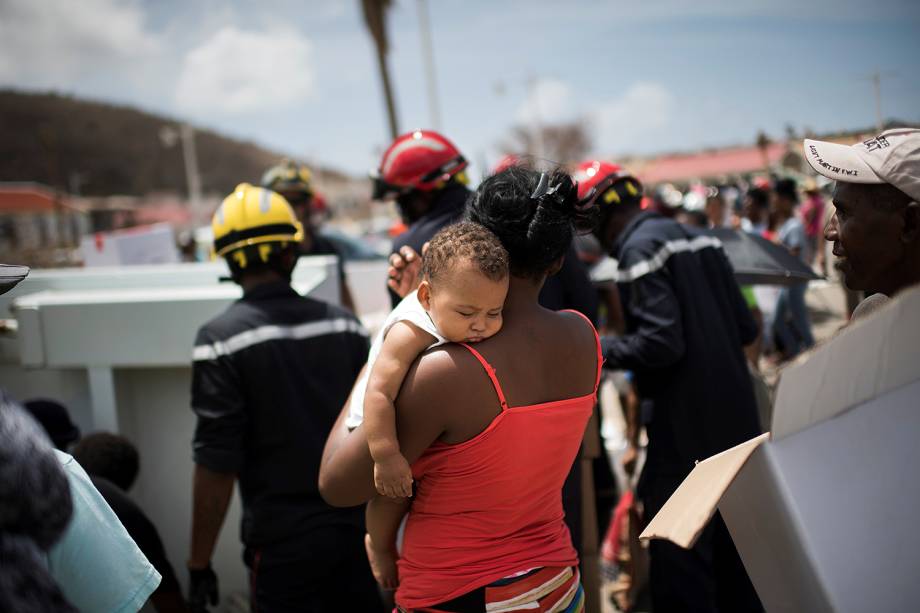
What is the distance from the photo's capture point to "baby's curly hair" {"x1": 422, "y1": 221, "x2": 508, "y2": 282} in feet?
5.77

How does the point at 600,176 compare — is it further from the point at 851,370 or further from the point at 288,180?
the point at 288,180

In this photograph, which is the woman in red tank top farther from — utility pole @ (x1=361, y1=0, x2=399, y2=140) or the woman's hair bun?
utility pole @ (x1=361, y1=0, x2=399, y2=140)

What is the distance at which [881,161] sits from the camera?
1.70 meters

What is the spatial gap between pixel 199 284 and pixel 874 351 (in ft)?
13.7

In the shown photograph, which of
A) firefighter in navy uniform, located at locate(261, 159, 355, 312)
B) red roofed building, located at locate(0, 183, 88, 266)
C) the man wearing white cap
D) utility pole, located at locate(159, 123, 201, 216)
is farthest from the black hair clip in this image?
red roofed building, located at locate(0, 183, 88, 266)

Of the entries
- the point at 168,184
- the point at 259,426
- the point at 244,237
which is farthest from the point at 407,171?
the point at 168,184

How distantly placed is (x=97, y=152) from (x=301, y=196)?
94339mm

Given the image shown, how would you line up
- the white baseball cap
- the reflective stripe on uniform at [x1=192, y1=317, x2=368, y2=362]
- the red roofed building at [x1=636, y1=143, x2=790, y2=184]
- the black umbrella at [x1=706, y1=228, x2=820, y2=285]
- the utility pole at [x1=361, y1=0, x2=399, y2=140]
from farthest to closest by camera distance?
the red roofed building at [x1=636, y1=143, x2=790, y2=184] < the utility pole at [x1=361, y1=0, x2=399, y2=140] < the black umbrella at [x1=706, y1=228, x2=820, y2=285] < the reflective stripe on uniform at [x1=192, y1=317, x2=368, y2=362] < the white baseball cap

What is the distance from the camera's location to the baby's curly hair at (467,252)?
69.2 inches

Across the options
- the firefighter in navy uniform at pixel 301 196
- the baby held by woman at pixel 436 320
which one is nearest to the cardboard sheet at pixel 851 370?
the baby held by woman at pixel 436 320

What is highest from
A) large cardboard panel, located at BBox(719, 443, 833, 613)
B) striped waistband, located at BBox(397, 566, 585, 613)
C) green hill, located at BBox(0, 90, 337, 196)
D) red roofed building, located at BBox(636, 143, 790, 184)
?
green hill, located at BBox(0, 90, 337, 196)

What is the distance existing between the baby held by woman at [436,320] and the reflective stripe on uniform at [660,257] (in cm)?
148

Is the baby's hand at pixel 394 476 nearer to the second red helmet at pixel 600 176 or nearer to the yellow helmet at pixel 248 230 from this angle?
the yellow helmet at pixel 248 230

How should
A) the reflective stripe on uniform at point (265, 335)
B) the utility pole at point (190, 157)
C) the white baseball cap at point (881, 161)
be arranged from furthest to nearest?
1. the utility pole at point (190, 157)
2. the reflective stripe on uniform at point (265, 335)
3. the white baseball cap at point (881, 161)
